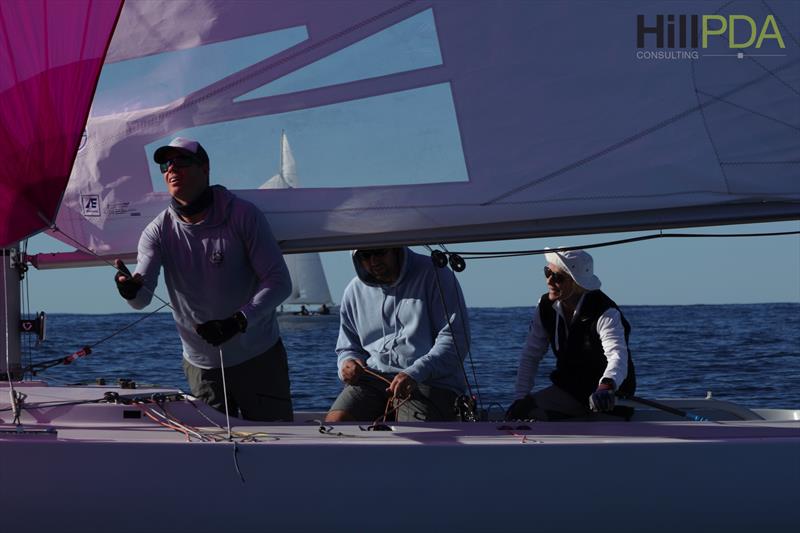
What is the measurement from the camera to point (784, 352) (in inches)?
491

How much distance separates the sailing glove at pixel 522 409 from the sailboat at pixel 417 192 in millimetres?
307

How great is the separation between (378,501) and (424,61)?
1449 mm

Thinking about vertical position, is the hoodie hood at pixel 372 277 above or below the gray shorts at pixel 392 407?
above

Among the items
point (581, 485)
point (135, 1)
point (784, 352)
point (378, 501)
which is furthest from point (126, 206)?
point (784, 352)

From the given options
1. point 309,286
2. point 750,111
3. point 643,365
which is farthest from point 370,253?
point 309,286

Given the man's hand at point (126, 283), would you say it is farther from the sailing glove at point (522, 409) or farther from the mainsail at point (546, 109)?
the sailing glove at point (522, 409)

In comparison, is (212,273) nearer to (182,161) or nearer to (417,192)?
(182,161)

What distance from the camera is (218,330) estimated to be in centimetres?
364

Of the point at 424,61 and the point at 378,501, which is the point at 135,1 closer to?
the point at 424,61

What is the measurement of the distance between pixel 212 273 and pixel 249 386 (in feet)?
1.33

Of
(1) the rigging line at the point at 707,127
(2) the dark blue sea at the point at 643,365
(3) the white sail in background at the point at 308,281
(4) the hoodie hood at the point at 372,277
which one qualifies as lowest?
(2) the dark blue sea at the point at 643,365

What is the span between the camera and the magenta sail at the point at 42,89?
3783mm

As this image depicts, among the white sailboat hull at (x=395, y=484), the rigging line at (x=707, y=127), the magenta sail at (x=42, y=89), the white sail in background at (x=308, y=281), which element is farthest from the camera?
the white sail in background at (x=308, y=281)

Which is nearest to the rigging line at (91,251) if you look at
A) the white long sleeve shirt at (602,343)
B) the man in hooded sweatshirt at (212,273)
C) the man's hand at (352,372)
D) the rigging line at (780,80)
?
the man in hooded sweatshirt at (212,273)
